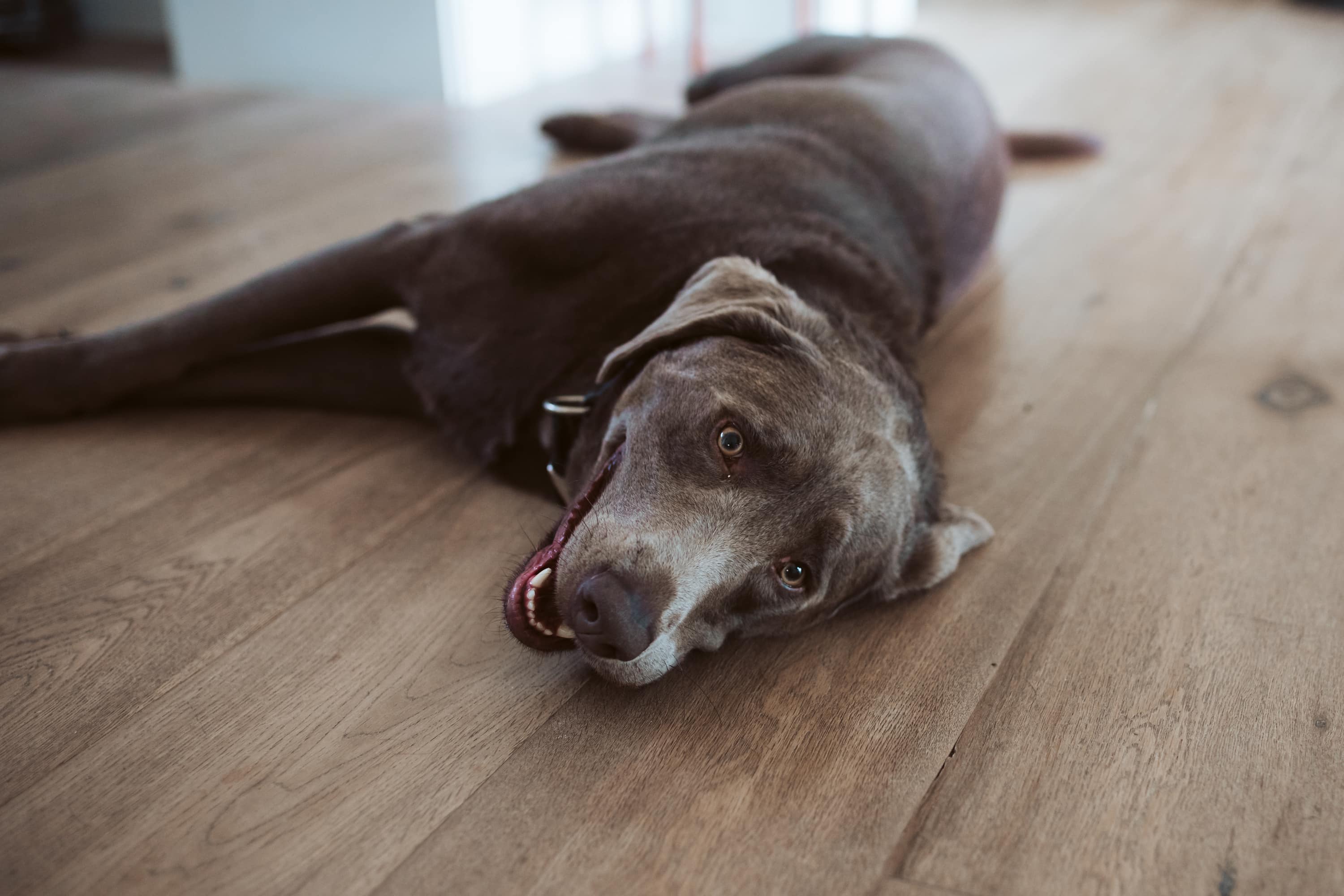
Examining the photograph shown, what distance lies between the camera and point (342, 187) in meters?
3.64

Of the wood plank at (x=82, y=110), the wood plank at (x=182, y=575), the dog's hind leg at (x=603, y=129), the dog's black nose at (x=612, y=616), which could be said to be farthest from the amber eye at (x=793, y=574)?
the wood plank at (x=82, y=110)

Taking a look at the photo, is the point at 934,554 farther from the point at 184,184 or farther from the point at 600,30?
the point at 600,30

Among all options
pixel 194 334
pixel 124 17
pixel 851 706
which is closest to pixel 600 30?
pixel 124 17

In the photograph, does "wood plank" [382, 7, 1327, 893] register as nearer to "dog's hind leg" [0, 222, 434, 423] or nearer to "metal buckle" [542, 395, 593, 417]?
"metal buckle" [542, 395, 593, 417]

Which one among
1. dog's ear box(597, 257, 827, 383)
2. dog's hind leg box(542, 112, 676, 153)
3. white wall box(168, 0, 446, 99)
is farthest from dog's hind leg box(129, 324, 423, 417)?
white wall box(168, 0, 446, 99)

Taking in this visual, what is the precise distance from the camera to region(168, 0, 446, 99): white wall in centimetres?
478

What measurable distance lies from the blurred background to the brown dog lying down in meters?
2.43

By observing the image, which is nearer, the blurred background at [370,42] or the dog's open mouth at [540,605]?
the dog's open mouth at [540,605]

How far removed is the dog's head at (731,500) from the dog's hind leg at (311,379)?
697 millimetres

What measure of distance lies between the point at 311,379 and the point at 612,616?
1.15 meters

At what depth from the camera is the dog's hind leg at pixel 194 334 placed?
214cm

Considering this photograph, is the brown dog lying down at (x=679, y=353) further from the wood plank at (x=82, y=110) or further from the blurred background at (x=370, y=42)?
the blurred background at (x=370, y=42)

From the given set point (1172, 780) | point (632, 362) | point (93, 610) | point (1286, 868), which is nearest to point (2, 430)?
point (93, 610)

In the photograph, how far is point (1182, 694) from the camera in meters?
1.63
